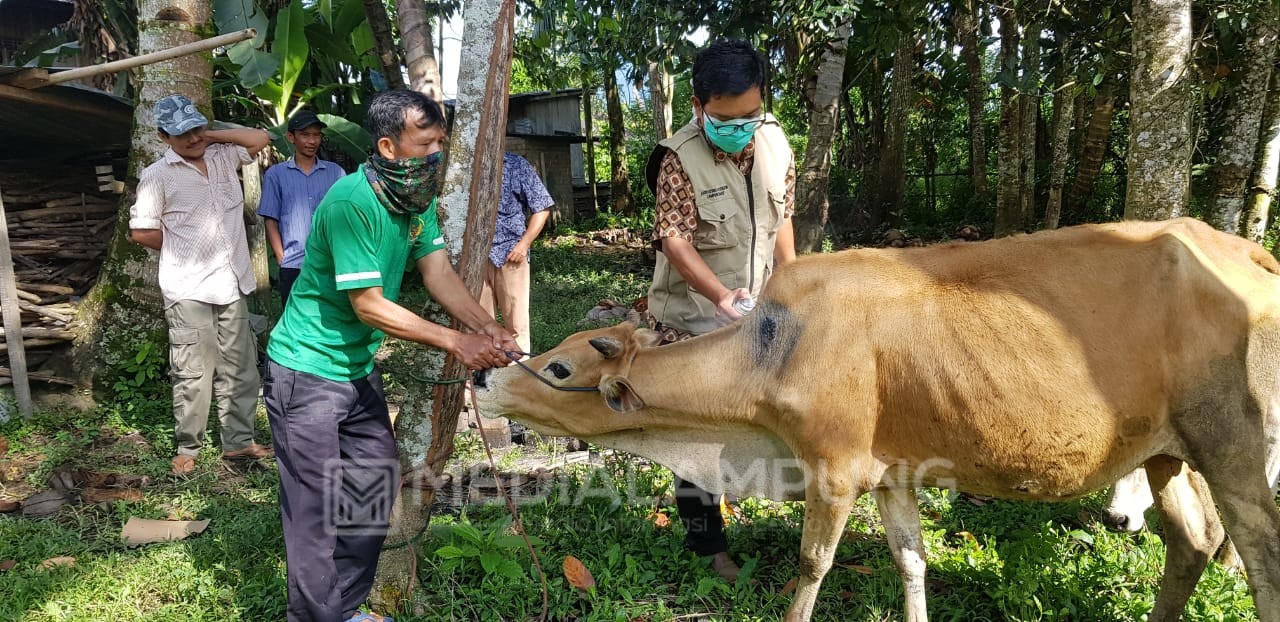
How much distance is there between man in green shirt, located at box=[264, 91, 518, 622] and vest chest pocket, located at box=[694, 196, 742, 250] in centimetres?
101

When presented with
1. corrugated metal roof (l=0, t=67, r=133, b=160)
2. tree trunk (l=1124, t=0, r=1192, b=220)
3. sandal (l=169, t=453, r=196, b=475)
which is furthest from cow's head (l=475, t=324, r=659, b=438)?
corrugated metal roof (l=0, t=67, r=133, b=160)

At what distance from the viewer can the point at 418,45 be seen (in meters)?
5.73

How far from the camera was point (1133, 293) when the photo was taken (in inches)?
117

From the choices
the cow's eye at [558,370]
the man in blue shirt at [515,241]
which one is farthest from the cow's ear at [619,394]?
the man in blue shirt at [515,241]

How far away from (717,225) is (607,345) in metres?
0.78

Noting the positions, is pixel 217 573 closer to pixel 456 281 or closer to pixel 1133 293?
pixel 456 281

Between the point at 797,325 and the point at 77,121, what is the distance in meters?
7.10

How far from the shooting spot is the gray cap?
5133mm

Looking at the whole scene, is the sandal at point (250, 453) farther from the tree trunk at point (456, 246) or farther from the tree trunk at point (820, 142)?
the tree trunk at point (820, 142)

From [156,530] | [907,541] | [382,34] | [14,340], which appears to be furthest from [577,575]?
[382,34]

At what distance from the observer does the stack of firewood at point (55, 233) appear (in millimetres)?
7441

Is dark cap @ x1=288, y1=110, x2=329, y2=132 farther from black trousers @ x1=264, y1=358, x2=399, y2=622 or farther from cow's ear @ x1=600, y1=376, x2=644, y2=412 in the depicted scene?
cow's ear @ x1=600, y1=376, x2=644, y2=412

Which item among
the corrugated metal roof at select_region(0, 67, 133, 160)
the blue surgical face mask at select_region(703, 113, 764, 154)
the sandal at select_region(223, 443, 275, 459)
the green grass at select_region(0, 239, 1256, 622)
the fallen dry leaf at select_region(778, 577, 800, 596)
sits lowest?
the fallen dry leaf at select_region(778, 577, 800, 596)

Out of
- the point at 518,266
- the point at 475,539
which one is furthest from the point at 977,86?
the point at 475,539
